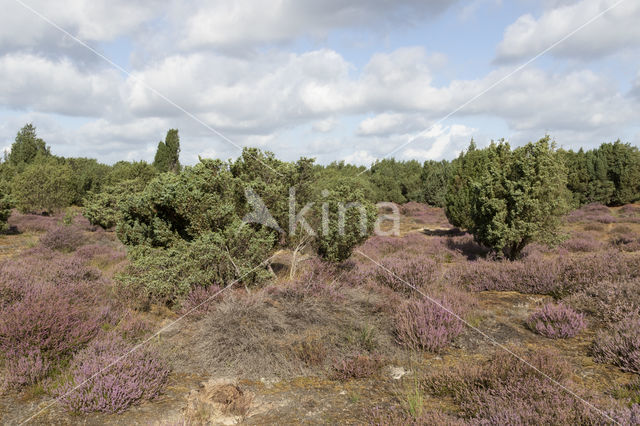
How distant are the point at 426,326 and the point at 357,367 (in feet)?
5.29

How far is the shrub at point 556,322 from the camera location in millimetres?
6320

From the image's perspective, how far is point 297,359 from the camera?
5.45 metres

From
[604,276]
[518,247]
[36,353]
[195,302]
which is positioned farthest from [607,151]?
[36,353]

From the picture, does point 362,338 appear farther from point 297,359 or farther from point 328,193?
point 328,193

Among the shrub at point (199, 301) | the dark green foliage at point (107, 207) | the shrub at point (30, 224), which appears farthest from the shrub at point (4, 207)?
the shrub at point (199, 301)

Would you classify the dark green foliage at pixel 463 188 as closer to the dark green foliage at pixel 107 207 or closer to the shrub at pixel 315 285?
the shrub at pixel 315 285

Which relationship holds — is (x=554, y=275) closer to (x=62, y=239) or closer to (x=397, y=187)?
(x=62, y=239)

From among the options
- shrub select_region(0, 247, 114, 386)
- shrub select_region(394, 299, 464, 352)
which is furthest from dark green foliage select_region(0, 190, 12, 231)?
shrub select_region(394, 299, 464, 352)

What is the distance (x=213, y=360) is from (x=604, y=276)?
8455mm

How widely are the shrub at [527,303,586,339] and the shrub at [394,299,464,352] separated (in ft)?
4.44

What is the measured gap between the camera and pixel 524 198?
41.9 ft

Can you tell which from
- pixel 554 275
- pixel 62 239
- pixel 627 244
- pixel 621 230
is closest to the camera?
pixel 554 275

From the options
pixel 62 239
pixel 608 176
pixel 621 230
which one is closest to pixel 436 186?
pixel 608 176

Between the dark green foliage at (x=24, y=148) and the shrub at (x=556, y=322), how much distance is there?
69.0m
